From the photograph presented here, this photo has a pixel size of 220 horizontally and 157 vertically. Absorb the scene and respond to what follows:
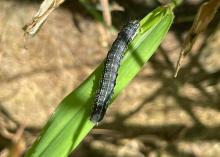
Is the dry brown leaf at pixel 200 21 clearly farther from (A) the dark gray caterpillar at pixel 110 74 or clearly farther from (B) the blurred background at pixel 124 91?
(B) the blurred background at pixel 124 91

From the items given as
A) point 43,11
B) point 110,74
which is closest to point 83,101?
point 110,74

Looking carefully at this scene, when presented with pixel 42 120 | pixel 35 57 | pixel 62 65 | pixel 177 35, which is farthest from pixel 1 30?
pixel 177 35

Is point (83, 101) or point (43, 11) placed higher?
point (43, 11)

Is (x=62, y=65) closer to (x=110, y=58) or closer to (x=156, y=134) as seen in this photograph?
(x=156, y=134)

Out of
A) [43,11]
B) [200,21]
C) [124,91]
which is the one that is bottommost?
[124,91]

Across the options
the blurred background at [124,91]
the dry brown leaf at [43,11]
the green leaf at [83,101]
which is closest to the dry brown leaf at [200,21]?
the green leaf at [83,101]

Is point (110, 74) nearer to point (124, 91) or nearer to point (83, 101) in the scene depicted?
point (83, 101)
